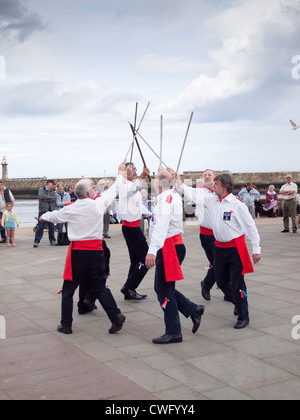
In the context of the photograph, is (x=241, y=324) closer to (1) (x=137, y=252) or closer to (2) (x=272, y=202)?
(1) (x=137, y=252)

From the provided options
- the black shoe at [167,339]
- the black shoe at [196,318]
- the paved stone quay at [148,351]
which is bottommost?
the paved stone quay at [148,351]

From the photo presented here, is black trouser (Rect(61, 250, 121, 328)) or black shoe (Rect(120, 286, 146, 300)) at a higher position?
black trouser (Rect(61, 250, 121, 328))

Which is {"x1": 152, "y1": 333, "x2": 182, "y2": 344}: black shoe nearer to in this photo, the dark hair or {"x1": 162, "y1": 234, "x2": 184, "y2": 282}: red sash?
{"x1": 162, "y1": 234, "x2": 184, "y2": 282}: red sash

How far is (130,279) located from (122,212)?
93 centimetres

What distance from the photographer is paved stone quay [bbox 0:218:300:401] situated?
429cm

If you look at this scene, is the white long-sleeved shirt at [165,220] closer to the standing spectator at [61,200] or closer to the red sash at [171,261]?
the red sash at [171,261]

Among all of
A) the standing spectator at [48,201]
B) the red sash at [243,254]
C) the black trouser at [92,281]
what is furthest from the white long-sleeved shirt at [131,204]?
the standing spectator at [48,201]

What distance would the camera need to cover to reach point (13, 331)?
240 inches

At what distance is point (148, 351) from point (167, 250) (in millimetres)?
1012

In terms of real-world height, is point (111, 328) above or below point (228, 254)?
below

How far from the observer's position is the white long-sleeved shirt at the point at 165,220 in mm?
5422

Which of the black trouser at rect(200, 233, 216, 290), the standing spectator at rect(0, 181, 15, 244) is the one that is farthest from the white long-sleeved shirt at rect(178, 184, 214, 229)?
the standing spectator at rect(0, 181, 15, 244)
